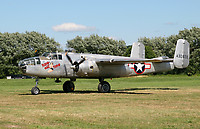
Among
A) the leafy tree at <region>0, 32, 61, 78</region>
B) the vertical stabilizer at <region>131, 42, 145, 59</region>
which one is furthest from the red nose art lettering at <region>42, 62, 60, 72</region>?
the leafy tree at <region>0, 32, 61, 78</region>

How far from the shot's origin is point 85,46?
120375mm

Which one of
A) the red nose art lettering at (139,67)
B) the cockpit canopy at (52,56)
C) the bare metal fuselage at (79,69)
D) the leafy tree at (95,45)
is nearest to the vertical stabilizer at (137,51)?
the red nose art lettering at (139,67)

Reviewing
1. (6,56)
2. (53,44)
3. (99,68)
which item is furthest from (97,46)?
(99,68)

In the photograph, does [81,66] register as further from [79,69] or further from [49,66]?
[49,66]

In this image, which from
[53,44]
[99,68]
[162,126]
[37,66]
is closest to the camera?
[162,126]

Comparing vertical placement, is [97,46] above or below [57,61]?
above

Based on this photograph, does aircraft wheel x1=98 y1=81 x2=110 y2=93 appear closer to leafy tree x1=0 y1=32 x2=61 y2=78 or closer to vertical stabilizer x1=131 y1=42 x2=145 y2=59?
vertical stabilizer x1=131 y1=42 x2=145 y2=59

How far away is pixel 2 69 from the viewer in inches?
4053

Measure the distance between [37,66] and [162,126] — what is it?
721 inches

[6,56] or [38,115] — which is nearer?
[38,115]

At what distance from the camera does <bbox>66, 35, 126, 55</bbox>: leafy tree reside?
120 meters

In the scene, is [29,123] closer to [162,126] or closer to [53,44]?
[162,126]

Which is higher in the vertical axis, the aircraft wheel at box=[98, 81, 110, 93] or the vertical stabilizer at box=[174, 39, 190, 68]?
the vertical stabilizer at box=[174, 39, 190, 68]

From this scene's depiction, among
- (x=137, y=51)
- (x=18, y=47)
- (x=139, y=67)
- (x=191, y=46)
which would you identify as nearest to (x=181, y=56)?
(x=139, y=67)
